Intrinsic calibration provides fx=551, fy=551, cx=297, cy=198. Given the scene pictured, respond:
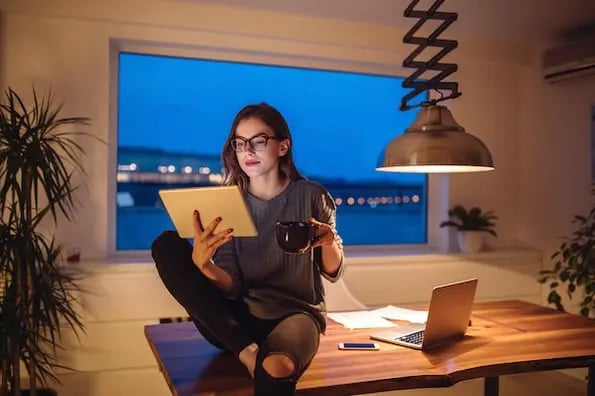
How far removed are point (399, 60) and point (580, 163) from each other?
46.7 inches

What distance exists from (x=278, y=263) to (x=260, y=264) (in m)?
0.05

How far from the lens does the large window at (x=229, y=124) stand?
2.83 m

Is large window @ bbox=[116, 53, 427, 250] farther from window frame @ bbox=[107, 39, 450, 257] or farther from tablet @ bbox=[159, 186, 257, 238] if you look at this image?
tablet @ bbox=[159, 186, 257, 238]

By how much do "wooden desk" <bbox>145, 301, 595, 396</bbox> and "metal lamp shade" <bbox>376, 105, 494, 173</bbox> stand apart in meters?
0.52

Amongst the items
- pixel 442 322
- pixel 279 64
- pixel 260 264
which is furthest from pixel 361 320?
pixel 279 64

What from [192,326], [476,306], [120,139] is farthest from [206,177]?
[476,306]

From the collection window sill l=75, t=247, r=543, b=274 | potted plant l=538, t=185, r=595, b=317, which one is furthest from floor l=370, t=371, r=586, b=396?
window sill l=75, t=247, r=543, b=274

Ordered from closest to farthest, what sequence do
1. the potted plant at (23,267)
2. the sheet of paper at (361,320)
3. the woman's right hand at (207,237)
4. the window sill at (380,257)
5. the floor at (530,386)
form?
the woman's right hand at (207,237), the sheet of paper at (361,320), the potted plant at (23,267), the window sill at (380,257), the floor at (530,386)

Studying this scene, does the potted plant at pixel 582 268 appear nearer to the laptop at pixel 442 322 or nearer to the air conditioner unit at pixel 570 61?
the air conditioner unit at pixel 570 61

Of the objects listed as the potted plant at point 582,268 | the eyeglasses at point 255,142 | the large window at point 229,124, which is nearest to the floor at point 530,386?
the potted plant at point 582,268

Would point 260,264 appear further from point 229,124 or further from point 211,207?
point 229,124

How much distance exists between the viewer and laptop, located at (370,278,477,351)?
1.49 m

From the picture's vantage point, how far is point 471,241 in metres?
3.15

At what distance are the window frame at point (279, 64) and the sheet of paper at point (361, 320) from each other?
1.07 metres
